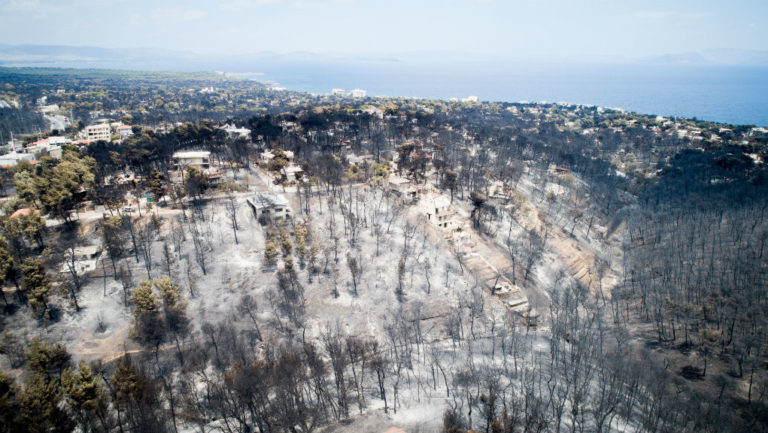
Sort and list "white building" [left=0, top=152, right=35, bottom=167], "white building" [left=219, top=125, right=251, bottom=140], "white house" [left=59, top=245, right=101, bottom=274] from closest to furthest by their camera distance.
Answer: "white house" [left=59, top=245, right=101, bottom=274] → "white building" [left=0, top=152, right=35, bottom=167] → "white building" [left=219, top=125, right=251, bottom=140]

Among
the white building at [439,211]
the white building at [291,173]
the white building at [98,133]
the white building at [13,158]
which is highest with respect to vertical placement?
the white building at [98,133]

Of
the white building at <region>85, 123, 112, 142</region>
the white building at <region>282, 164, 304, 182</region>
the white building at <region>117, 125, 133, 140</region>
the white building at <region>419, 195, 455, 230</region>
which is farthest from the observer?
the white building at <region>117, 125, 133, 140</region>

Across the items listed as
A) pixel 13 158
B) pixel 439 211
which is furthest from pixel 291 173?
pixel 13 158

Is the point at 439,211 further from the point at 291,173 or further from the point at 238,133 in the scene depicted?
the point at 238,133

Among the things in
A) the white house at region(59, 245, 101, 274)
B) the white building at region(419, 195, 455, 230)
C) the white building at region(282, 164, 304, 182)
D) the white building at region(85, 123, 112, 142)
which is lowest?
the white house at region(59, 245, 101, 274)

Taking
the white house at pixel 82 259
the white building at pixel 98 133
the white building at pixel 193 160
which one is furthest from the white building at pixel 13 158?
the white house at pixel 82 259

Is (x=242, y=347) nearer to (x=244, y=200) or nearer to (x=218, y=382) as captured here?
(x=218, y=382)

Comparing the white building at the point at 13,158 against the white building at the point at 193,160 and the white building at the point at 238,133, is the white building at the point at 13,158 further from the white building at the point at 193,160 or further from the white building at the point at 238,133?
the white building at the point at 238,133

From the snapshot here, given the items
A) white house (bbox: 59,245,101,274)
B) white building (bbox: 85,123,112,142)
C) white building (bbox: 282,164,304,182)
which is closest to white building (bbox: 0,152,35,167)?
white building (bbox: 85,123,112,142)

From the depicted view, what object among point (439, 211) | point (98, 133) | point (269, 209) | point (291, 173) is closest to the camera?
point (269, 209)

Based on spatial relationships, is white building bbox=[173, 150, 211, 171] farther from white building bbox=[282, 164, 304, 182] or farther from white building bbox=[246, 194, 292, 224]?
white building bbox=[246, 194, 292, 224]

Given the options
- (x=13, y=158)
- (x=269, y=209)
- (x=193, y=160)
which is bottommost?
(x=269, y=209)
